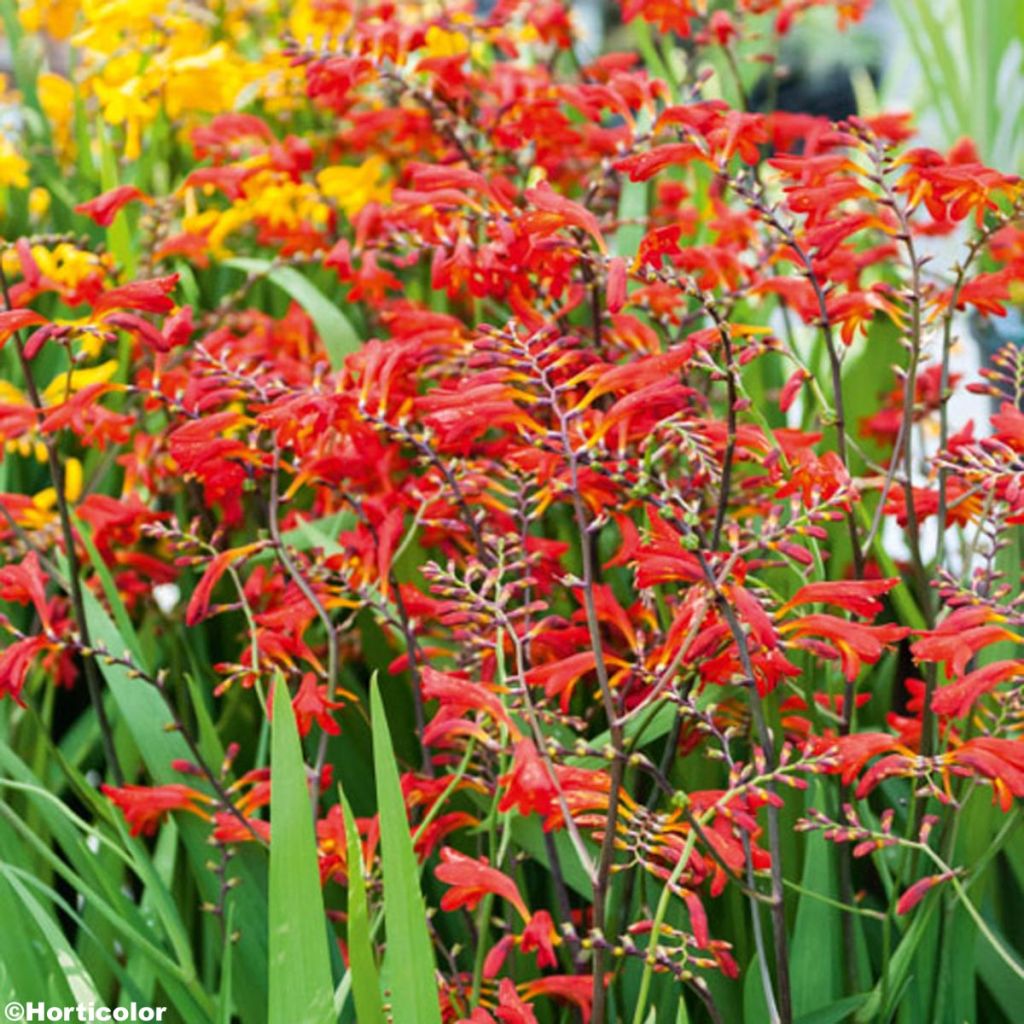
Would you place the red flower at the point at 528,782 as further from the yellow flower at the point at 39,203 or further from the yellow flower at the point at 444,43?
the yellow flower at the point at 39,203

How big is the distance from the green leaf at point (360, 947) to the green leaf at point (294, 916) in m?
0.02

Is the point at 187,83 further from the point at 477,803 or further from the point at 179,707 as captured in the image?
the point at 477,803

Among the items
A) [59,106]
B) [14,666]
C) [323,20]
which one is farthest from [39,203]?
[14,666]

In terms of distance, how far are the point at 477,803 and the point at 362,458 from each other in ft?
1.10

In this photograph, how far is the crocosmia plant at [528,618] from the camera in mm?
1068

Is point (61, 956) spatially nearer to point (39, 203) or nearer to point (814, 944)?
point (814, 944)

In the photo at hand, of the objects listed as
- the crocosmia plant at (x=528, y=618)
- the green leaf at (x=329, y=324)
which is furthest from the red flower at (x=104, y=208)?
the green leaf at (x=329, y=324)

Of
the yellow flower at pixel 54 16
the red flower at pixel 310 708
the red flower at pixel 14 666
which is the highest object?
the yellow flower at pixel 54 16

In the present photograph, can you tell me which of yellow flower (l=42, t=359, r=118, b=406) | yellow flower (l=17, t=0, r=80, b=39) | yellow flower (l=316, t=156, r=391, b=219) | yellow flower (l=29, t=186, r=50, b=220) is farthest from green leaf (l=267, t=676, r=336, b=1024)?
yellow flower (l=17, t=0, r=80, b=39)

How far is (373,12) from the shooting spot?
2014 millimetres

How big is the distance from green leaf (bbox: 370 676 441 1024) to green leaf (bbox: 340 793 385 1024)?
0.02 metres

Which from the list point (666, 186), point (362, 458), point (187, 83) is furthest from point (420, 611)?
point (187, 83)

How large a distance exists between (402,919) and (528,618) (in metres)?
0.28

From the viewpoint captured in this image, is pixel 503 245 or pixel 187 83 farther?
pixel 187 83
